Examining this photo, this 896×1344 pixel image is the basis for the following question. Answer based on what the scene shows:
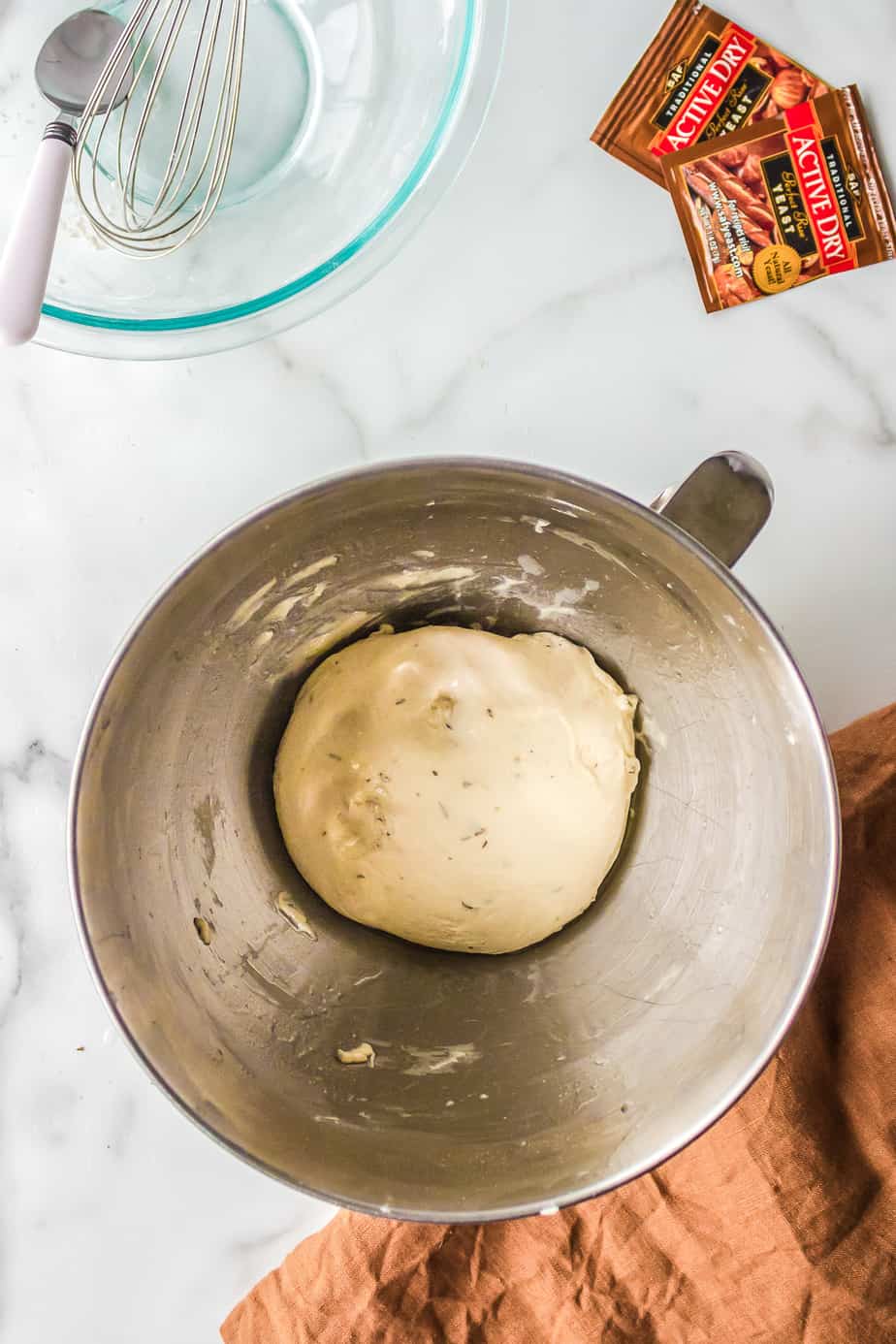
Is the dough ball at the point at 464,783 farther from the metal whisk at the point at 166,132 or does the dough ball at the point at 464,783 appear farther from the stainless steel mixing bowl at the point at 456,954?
the metal whisk at the point at 166,132

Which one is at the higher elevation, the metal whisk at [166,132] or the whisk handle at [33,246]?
the metal whisk at [166,132]

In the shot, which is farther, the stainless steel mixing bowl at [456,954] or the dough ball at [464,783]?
the dough ball at [464,783]

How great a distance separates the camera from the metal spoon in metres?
0.59

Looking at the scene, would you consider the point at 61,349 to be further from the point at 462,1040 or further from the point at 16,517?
the point at 462,1040

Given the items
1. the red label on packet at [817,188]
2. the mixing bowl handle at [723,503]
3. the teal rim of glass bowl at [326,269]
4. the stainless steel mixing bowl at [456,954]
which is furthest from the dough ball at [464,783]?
the red label on packet at [817,188]

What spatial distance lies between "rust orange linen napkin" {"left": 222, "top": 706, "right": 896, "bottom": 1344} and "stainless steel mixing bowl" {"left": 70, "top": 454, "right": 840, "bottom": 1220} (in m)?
0.13

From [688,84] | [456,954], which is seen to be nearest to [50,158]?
[688,84]

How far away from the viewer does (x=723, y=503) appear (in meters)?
0.57

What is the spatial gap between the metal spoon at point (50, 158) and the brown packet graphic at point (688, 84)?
1.14 ft

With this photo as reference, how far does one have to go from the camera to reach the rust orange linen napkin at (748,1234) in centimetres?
65

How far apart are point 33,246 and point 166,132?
183mm

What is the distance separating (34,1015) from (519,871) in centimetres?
39

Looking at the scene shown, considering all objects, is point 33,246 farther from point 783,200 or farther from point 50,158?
point 783,200

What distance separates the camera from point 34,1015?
0.76 meters
